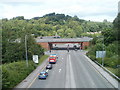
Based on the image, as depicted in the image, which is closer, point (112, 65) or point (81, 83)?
point (81, 83)

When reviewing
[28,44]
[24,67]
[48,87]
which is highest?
[28,44]

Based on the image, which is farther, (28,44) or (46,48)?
(46,48)

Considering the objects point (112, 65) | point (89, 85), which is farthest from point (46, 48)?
point (89, 85)

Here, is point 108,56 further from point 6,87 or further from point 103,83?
point 6,87

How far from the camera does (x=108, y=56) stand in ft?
145

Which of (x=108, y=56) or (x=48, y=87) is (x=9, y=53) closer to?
(x=48, y=87)

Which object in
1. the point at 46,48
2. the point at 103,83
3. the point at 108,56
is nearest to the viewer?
the point at 103,83

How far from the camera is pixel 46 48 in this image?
80000 millimetres

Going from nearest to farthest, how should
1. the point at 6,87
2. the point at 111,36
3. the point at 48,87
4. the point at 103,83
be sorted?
1. the point at 6,87
2. the point at 48,87
3. the point at 103,83
4. the point at 111,36

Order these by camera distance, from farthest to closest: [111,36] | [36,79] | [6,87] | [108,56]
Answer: [111,36] < [108,56] < [36,79] < [6,87]

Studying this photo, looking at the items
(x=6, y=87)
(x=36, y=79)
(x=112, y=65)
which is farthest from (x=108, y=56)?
(x=6, y=87)

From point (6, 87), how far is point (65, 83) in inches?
360

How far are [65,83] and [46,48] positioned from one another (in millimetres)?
55730

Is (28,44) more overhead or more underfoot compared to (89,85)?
more overhead
